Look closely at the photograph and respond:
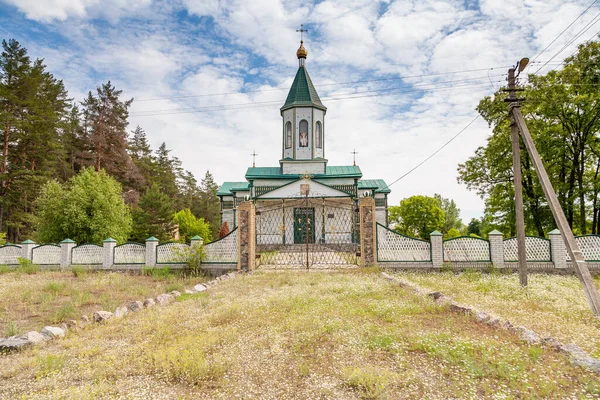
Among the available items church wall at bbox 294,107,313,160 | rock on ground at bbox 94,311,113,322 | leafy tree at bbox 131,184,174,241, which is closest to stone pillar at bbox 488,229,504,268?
rock on ground at bbox 94,311,113,322

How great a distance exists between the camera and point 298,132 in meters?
27.7

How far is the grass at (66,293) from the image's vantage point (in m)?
6.64

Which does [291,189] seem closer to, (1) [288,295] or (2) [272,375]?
(1) [288,295]

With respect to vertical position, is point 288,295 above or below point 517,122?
below

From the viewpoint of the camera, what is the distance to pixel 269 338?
15.5 ft

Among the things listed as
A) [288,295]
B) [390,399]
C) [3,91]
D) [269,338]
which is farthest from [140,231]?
[390,399]

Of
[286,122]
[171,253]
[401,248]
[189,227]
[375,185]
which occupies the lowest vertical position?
[171,253]

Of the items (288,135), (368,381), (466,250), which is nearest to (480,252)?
(466,250)

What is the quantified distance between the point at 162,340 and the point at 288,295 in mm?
3348

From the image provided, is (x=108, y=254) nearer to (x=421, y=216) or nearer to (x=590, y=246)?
(x=590, y=246)

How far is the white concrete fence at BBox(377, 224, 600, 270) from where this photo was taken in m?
11.0

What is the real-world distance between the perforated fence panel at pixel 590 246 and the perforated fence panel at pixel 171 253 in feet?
44.2

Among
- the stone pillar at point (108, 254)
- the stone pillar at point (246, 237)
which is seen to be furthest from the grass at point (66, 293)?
the stone pillar at point (246, 237)

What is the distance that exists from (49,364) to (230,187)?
2714 cm
